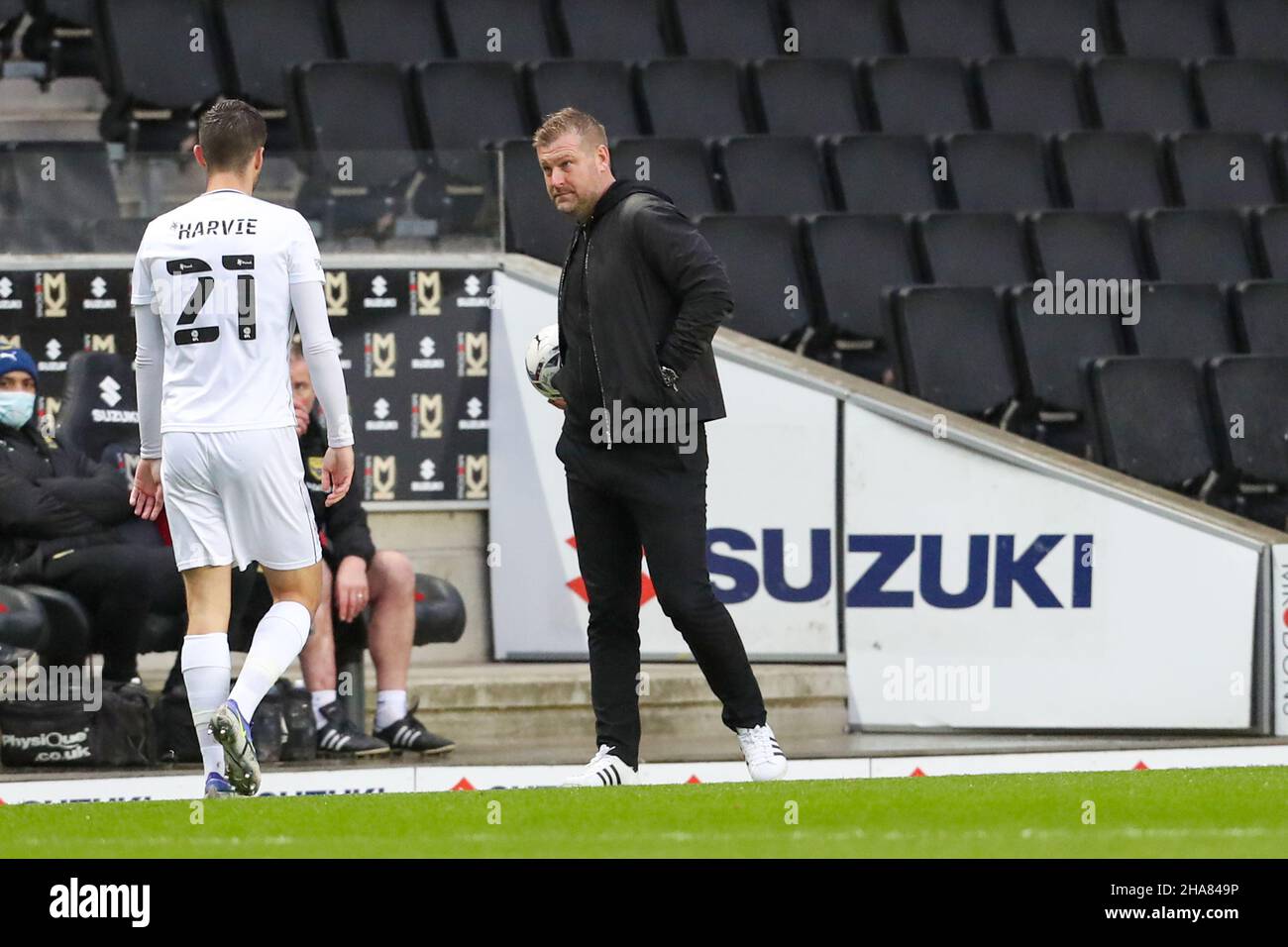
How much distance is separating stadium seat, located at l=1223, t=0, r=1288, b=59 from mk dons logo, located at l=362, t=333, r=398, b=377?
588 centimetres

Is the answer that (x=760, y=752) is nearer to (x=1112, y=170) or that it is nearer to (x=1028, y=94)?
(x=1112, y=170)

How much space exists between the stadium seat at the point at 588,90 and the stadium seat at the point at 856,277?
1.20m

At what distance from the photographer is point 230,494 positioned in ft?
17.2

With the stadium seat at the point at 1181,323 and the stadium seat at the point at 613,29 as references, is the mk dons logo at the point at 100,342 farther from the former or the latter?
the stadium seat at the point at 1181,323

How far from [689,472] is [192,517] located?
122 cm

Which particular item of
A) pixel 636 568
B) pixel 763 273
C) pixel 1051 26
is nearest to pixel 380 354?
pixel 763 273

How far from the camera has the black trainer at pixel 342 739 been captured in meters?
7.24

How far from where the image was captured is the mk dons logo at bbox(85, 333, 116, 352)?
330 inches

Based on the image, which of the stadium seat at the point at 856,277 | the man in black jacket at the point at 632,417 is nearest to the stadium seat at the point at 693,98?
the stadium seat at the point at 856,277

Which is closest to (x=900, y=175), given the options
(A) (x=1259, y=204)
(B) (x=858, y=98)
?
(B) (x=858, y=98)

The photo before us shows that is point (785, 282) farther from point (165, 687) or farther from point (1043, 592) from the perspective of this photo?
point (165, 687)

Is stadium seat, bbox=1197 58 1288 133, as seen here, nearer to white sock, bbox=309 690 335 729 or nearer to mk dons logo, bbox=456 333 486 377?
mk dons logo, bbox=456 333 486 377

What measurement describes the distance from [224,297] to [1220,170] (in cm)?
698

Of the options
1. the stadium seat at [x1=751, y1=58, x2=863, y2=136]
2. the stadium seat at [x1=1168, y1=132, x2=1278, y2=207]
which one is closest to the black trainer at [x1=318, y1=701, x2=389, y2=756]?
the stadium seat at [x1=751, y1=58, x2=863, y2=136]
